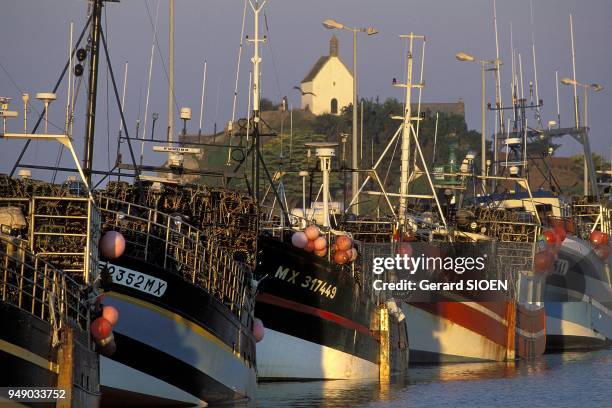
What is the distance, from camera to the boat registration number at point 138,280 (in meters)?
25.1

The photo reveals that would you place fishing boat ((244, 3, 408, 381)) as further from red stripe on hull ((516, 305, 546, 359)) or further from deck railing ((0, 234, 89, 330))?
deck railing ((0, 234, 89, 330))

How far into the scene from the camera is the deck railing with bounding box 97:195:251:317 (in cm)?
2609

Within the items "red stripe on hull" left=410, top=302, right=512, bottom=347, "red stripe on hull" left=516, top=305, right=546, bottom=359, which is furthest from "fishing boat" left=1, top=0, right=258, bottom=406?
"red stripe on hull" left=516, top=305, right=546, bottom=359

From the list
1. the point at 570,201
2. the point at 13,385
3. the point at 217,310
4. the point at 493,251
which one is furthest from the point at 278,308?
the point at 570,201

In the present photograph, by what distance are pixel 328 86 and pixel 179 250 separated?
163 meters

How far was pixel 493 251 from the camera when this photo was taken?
4747 cm

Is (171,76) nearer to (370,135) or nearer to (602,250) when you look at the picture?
(602,250)

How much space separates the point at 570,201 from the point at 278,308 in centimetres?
3250

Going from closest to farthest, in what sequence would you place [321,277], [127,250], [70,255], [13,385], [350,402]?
[13,385]
[70,255]
[127,250]
[350,402]
[321,277]

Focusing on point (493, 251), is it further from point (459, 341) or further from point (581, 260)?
point (581, 260)

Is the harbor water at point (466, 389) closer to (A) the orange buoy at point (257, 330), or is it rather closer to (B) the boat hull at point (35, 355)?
(A) the orange buoy at point (257, 330)

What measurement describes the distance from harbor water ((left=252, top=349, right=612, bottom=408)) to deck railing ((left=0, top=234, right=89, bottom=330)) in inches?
496

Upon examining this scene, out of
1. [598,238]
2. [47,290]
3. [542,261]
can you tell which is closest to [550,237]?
[542,261]

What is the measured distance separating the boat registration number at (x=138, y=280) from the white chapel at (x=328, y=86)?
158 meters
